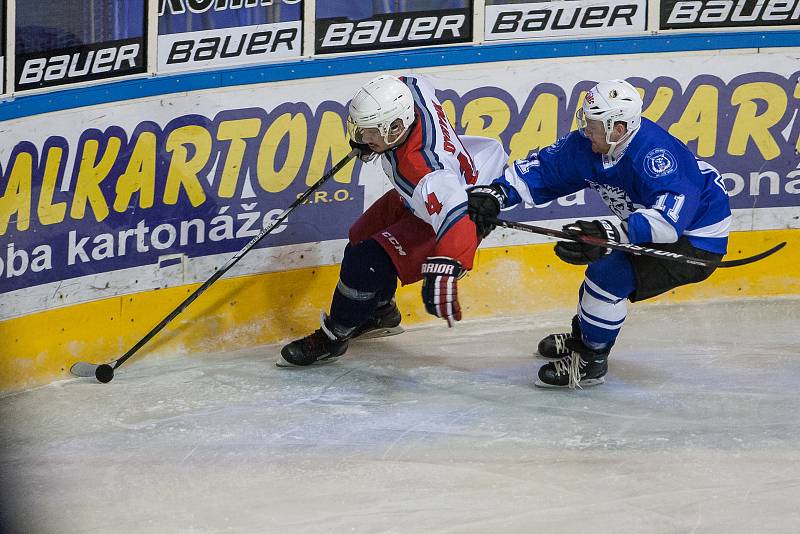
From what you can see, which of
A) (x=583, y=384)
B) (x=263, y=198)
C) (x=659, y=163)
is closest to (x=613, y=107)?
(x=659, y=163)

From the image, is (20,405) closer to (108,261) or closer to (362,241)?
(108,261)

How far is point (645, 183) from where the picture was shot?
4.07 m

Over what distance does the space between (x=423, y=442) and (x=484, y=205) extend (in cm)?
93

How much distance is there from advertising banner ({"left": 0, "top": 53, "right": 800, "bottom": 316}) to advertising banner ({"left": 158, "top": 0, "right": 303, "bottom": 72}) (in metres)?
0.13

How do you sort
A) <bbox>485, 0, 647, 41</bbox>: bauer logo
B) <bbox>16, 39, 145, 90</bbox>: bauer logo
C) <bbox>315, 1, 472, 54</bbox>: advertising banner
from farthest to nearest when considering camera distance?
<bbox>485, 0, 647, 41</bbox>: bauer logo, <bbox>315, 1, 472, 54</bbox>: advertising banner, <bbox>16, 39, 145, 90</bbox>: bauer logo

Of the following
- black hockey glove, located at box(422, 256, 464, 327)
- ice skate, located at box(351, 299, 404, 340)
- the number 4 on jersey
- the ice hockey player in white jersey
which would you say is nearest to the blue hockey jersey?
the ice hockey player in white jersey

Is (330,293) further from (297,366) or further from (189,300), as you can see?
(189,300)

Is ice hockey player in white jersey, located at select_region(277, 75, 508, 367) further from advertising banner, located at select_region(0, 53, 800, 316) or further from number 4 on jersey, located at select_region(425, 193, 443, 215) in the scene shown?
advertising banner, located at select_region(0, 53, 800, 316)

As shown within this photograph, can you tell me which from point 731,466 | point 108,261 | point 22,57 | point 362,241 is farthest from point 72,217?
point 731,466

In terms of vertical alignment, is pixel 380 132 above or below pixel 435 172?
above

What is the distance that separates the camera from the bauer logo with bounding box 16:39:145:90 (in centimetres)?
418

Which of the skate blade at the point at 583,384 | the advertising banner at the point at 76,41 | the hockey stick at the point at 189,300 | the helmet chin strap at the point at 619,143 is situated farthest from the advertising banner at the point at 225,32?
the skate blade at the point at 583,384

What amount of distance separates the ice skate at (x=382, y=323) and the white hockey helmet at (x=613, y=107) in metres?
1.24

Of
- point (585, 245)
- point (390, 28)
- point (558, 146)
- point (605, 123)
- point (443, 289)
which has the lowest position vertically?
point (443, 289)
